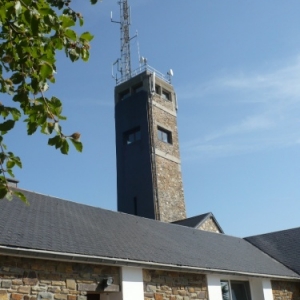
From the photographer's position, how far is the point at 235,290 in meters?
13.1

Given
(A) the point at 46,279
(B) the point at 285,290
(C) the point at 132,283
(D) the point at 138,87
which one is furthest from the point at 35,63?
(D) the point at 138,87

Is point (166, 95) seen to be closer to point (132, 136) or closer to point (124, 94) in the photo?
point (124, 94)

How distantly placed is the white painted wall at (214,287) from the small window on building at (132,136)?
45.7ft

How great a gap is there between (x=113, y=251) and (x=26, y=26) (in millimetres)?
6849

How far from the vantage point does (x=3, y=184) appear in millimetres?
3797

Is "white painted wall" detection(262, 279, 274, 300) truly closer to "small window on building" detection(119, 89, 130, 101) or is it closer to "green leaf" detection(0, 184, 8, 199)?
"green leaf" detection(0, 184, 8, 199)

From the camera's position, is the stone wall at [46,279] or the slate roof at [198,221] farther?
the slate roof at [198,221]

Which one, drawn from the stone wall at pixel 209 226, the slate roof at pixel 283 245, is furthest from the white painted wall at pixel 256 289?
the stone wall at pixel 209 226

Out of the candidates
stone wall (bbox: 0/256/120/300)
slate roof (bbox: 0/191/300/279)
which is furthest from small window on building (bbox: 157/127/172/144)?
stone wall (bbox: 0/256/120/300)

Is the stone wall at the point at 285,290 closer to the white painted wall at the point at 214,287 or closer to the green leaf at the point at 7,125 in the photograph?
the white painted wall at the point at 214,287

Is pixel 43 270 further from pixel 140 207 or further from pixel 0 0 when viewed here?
pixel 140 207

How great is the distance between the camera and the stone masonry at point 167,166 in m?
23.8

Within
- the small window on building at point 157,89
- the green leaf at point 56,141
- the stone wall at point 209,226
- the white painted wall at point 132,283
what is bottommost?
the white painted wall at point 132,283

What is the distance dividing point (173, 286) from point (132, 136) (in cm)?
1586
